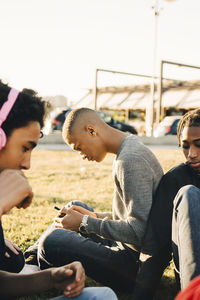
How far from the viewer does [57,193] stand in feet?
22.8

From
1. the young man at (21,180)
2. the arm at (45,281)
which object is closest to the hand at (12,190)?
the young man at (21,180)

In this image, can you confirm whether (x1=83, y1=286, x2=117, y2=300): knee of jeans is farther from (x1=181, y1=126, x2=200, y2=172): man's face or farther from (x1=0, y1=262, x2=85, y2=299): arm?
(x1=181, y1=126, x2=200, y2=172): man's face

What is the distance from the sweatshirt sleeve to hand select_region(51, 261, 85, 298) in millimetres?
666

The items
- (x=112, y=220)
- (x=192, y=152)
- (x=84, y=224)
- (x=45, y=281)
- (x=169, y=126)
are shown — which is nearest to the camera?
(x=45, y=281)

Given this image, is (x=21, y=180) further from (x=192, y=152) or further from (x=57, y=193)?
(x=57, y=193)

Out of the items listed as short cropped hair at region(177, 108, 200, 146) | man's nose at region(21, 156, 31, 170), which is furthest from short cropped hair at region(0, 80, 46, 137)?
short cropped hair at region(177, 108, 200, 146)

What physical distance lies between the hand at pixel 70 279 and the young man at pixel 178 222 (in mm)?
564

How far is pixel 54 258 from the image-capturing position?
2.85m

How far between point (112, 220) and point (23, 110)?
1.01 meters

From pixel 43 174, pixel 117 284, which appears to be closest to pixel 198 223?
pixel 117 284

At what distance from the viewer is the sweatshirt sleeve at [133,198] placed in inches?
97.2

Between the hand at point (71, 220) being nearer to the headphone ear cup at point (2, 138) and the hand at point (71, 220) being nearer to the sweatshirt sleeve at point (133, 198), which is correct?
the sweatshirt sleeve at point (133, 198)

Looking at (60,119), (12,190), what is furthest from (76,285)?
(60,119)

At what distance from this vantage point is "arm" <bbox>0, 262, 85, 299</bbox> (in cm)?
191
